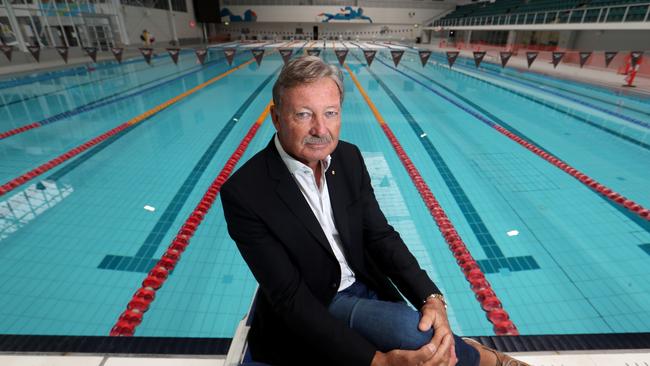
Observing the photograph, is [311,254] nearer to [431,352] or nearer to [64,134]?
[431,352]

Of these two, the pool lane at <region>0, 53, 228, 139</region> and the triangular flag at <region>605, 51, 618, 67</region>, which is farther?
the triangular flag at <region>605, 51, 618, 67</region>

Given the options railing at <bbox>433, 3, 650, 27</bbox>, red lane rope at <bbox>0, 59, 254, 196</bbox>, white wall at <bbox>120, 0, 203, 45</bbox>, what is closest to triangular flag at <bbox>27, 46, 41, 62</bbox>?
red lane rope at <bbox>0, 59, 254, 196</bbox>

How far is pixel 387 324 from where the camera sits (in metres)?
1.02

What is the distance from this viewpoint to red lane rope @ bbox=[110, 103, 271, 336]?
2.01 metres

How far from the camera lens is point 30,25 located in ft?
38.8

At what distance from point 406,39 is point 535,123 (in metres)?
30.3

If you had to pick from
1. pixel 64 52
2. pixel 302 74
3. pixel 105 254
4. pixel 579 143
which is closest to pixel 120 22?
pixel 64 52

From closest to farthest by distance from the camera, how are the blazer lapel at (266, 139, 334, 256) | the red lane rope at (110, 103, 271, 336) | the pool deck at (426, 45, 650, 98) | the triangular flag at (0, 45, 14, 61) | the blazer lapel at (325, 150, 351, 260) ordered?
1. the blazer lapel at (266, 139, 334, 256)
2. the blazer lapel at (325, 150, 351, 260)
3. the red lane rope at (110, 103, 271, 336)
4. the pool deck at (426, 45, 650, 98)
5. the triangular flag at (0, 45, 14, 61)

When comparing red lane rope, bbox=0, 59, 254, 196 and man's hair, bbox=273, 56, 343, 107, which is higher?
man's hair, bbox=273, 56, 343, 107

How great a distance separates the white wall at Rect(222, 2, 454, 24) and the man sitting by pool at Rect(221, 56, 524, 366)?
33.5m

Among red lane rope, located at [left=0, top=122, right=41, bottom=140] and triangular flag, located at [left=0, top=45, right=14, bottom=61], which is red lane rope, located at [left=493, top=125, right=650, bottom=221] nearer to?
red lane rope, located at [left=0, top=122, right=41, bottom=140]

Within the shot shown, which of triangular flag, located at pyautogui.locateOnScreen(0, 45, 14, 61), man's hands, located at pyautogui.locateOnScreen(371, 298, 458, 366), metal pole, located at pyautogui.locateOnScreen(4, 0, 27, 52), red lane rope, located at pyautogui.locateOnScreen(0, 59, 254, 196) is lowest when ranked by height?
red lane rope, located at pyautogui.locateOnScreen(0, 59, 254, 196)

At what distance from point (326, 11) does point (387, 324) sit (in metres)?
34.1

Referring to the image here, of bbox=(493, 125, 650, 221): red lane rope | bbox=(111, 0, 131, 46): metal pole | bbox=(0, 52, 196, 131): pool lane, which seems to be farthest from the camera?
bbox=(111, 0, 131, 46): metal pole
